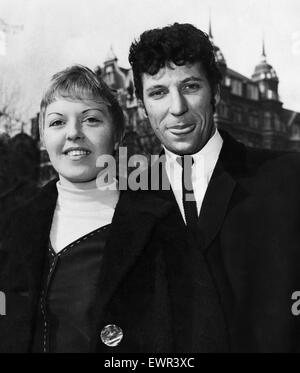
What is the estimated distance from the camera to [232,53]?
2787 mm

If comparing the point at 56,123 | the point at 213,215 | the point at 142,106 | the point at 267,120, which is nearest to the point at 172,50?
the point at 142,106

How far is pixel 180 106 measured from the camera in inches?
78.1

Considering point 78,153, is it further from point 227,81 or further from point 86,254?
point 227,81

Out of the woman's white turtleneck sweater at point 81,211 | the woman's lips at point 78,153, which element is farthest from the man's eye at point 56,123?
the woman's white turtleneck sweater at point 81,211

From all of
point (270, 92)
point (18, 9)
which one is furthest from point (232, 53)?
point (18, 9)

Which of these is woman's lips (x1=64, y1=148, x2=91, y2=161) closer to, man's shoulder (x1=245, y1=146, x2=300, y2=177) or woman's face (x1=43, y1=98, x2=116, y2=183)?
woman's face (x1=43, y1=98, x2=116, y2=183)

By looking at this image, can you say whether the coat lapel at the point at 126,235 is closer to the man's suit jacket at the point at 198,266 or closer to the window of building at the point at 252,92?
the man's suit jacket at the point at 198,266

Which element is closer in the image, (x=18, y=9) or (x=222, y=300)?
(x=222, y=300)

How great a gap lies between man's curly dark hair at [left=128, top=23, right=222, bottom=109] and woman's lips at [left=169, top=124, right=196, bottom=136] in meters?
0.21

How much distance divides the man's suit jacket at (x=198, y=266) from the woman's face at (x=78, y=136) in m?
0.19

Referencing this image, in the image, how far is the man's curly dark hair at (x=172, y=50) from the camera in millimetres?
1984
